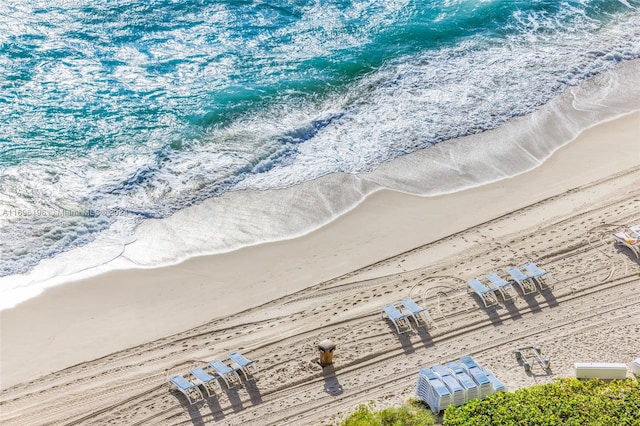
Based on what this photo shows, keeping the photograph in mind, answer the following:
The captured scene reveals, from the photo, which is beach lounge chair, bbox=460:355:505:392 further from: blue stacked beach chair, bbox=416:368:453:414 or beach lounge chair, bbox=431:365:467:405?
blue stacked beach chair, bbox=416:368:453:414

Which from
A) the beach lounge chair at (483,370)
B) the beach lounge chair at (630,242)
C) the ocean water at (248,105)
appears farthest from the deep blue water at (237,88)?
the beach lounge chair at (483,370)

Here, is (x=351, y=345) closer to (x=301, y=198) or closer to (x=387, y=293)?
(x=387, y=293)

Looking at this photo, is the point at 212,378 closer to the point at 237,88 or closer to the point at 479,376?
the point at 479,376

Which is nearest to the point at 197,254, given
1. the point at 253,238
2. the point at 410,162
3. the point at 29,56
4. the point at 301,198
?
the point at 253,238

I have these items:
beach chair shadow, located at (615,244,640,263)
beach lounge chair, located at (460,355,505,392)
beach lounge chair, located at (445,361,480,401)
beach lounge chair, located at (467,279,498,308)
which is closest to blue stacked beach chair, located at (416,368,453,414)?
beach lounge chair, located at (445,361,480,401)

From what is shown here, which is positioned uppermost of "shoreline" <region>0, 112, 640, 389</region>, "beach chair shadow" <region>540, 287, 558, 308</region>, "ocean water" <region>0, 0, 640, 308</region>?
"ocean water" <region>0, 0, 640, 308</region>
